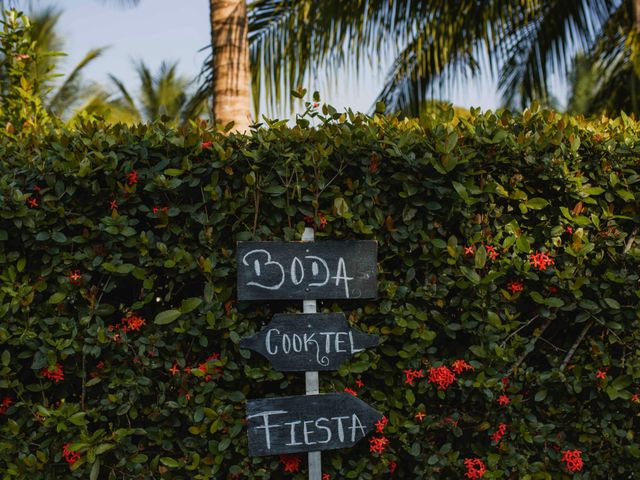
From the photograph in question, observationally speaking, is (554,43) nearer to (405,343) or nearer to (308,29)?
(308,29)

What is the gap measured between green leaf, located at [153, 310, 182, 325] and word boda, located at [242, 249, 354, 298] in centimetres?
27

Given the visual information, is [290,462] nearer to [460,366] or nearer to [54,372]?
[460,366]

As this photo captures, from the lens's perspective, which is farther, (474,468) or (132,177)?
(474,468)

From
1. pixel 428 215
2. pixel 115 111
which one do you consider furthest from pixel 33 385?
pixel 115 111

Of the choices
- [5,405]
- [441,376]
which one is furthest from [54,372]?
[441,376]

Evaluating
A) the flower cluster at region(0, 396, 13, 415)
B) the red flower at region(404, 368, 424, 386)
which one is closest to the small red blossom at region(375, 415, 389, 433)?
the red flower at region(404, 368, 424, 386)

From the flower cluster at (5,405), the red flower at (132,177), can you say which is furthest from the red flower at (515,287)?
the flower cluster at (5,405)

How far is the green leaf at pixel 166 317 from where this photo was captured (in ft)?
7.54

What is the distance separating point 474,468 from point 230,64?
2.87 m

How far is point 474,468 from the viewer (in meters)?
2.44

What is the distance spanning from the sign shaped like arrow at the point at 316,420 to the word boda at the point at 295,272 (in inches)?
15.2

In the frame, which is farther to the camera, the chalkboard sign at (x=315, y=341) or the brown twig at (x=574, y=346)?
the brown twig at (x=574, y=346)

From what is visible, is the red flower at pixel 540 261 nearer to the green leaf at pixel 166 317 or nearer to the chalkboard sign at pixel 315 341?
the chalkboard sign at pixel 315 341

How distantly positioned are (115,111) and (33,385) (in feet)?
49.3
